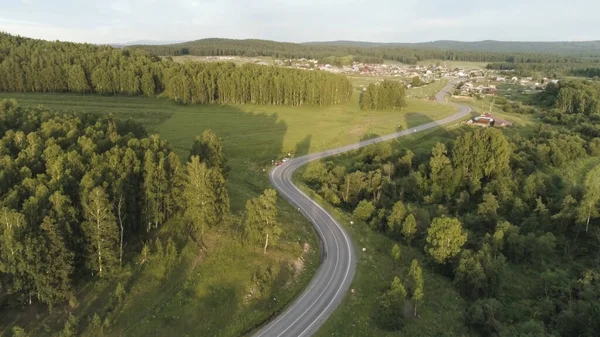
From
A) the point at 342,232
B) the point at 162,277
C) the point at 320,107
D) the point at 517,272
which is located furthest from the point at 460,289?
the point at 320,107

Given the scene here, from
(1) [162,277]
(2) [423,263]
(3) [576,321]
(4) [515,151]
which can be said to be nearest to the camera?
(3) [576,321]

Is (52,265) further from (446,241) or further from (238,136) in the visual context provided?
(238,136)

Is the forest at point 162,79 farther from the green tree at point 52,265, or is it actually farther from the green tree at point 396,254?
the green tree at point 52,265

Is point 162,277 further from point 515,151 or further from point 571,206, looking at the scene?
point 515,151

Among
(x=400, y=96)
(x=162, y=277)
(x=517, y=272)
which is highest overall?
(x=400, y=96)

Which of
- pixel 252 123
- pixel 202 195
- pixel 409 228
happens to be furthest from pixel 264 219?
pixel 252 123

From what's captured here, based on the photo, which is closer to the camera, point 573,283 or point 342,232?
point 573,283

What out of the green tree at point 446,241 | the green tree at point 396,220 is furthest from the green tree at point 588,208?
the green tree at point 396,220

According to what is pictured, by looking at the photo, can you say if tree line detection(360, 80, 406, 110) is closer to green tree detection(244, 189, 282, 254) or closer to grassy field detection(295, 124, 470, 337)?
grassy field detection(295, 124, 470, 337)
